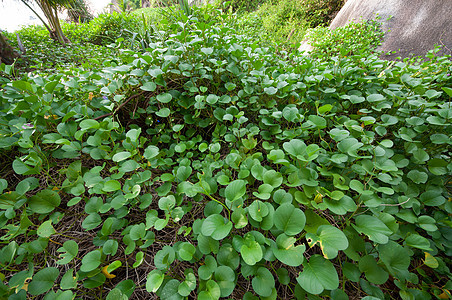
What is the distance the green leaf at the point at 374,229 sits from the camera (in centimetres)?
67

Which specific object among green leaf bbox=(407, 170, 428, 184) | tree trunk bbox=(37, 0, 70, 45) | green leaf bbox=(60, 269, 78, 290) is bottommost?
green leaf bbox=(407, 170, 428, 184)

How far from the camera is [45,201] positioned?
90 cm

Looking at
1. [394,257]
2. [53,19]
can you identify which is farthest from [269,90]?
[53,19]

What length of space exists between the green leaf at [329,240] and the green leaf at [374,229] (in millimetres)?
129

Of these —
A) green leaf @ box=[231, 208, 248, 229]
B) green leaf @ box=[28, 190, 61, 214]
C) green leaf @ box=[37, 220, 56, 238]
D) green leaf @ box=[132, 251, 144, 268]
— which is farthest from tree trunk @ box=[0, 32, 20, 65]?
green leaf @ box=[231, 208, 248, 229]

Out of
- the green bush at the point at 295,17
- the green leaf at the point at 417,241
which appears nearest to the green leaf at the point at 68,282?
the green leaf at the point at 417,241

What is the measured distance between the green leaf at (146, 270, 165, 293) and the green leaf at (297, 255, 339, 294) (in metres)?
0.46

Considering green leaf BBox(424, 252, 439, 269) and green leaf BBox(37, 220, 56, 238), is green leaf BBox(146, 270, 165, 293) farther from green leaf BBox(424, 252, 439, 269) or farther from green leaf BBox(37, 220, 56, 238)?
green leaf BBox(424, 252, 439, 269)

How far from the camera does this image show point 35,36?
5.54m

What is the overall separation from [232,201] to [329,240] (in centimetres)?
37

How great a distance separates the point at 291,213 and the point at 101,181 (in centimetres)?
92

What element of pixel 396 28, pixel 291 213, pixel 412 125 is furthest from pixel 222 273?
pixel 396 28

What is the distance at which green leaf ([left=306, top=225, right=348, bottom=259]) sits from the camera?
24.1 inches

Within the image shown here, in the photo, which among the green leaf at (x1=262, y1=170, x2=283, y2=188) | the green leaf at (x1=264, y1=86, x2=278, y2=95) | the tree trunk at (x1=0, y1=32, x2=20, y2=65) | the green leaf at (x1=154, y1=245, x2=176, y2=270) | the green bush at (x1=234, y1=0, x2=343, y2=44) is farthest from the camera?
the green bush at (x1=234, y1=0, x2=343, y2=44)
